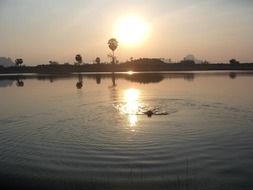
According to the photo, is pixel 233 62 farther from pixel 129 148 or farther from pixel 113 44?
pixel 129 148

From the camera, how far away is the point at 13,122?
24.2 meters

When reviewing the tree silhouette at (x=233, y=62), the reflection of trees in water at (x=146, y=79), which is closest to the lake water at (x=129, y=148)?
the reflection of trees in water at (x=146, y=79)

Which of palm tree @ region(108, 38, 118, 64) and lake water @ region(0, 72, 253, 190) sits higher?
palm tree @ region(108, 38, 118, 64)

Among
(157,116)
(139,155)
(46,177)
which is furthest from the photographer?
(157,116)

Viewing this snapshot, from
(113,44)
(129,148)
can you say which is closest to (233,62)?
(113,44)

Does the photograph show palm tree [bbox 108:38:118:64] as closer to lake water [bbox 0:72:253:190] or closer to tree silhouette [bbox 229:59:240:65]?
tree silhouette [bbox 229:59:240:65]

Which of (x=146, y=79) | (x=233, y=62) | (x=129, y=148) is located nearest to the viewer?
(x=129, y=148)

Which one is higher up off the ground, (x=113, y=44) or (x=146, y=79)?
(x=113, y=44)

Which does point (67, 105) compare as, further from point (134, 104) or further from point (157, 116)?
point (157, 116)

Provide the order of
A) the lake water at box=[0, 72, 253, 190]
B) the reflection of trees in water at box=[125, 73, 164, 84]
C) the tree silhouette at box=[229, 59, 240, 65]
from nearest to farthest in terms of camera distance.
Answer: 1. the lake water at box=[0, 72, 253, 190]
2. the reflection of trees in water at box=[125, 73, 164, 84]
3. the tree silhouette at box=[229, 59, 240, 65]

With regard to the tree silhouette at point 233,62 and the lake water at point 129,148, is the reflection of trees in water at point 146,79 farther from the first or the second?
the tree silhouette at point 233,62

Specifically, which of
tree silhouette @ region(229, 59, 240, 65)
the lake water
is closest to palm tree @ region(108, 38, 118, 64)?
tree silhouette @ region(229, 59, 240, 65)

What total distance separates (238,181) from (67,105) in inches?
916

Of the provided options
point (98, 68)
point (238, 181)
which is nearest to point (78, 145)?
point (238, 181)
